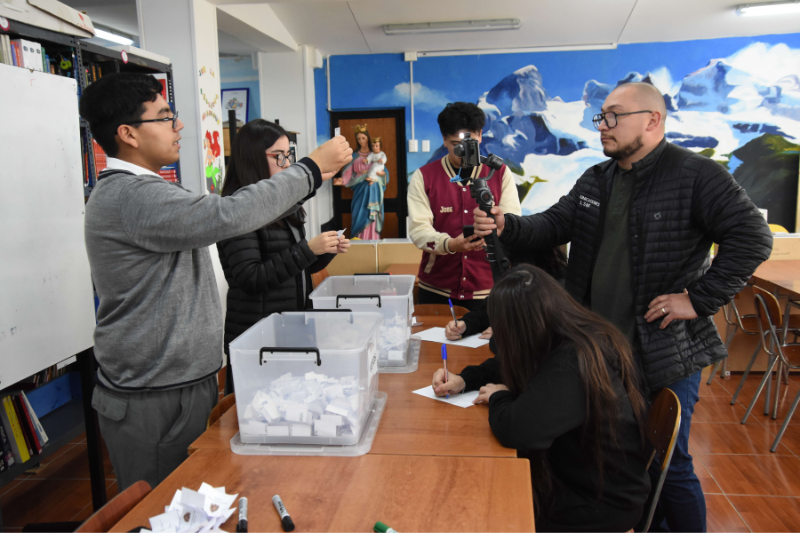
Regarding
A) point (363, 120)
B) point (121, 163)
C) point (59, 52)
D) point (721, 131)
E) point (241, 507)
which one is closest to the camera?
point (241, 507)

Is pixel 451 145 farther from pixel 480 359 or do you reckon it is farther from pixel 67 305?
pixel 67 305

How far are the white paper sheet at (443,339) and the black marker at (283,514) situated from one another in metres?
1.14

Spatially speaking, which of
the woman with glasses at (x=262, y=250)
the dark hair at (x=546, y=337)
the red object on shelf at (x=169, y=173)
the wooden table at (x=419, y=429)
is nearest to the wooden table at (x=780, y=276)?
the dark hair at (x=546, y=337)

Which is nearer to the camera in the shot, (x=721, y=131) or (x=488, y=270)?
(x=488, y=270)

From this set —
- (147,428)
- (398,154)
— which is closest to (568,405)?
(147,428)

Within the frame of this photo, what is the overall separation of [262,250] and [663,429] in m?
1.35

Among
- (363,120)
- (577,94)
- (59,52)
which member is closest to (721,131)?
(577,94)

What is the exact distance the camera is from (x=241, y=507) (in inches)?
39.5

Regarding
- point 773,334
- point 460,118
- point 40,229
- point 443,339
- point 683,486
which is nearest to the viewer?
point 683,486

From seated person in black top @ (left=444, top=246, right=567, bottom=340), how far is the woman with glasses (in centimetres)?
57

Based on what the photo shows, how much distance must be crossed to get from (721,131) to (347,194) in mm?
4593

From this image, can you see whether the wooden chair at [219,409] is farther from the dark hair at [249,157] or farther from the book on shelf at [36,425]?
the book on shelf at [36,425]

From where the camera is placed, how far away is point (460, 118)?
8.09ft

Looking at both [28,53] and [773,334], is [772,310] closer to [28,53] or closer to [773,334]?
[773,334]
